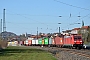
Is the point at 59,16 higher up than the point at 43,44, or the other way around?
the point at 59,16

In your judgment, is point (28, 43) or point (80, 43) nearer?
point (80, 43)

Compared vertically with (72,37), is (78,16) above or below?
above

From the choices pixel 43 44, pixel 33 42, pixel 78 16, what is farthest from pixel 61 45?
pixel 33 42

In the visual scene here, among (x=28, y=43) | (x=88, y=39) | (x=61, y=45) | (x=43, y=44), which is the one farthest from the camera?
(x=28, y=43)

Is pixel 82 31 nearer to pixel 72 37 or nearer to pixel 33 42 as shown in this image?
pixel 33 42

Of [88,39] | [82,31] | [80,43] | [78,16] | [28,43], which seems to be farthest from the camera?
[28,43]

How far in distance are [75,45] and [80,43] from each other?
1285mm

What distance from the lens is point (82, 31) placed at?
124m

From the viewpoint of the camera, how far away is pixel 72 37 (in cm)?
6272

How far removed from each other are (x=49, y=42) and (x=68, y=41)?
3593cm

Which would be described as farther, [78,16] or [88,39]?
[88,39]

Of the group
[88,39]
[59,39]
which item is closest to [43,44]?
[88,39]

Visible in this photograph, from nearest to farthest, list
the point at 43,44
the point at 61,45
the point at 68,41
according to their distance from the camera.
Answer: the point at 68,41 → the point at 61,45 → the point at 43,44

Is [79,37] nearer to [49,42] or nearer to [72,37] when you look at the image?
[72,37]
